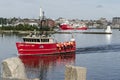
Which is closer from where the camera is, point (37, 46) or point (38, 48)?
point (37, 46)

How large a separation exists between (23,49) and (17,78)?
53.5 metres

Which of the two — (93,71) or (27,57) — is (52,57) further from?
(93,71)

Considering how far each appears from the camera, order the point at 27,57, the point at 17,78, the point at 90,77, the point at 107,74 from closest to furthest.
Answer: the point at 17,78 → the point at 90,77 → the point at 107,74 → the point at 27,57

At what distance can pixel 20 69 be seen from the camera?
5652 millimetres

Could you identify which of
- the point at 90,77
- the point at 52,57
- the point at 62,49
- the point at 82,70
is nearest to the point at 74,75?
the point at 82,70

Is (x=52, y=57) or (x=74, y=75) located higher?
(x=74, y=75)

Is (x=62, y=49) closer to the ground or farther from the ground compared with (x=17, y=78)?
closer to the ground

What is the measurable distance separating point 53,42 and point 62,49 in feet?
11.2

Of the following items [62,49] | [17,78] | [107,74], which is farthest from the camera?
[62,49]

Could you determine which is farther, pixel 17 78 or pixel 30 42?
pixel 30 42

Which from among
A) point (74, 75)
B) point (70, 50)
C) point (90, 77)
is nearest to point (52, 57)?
point (70, 50)

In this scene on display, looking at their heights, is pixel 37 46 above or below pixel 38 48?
above

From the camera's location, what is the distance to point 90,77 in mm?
33750

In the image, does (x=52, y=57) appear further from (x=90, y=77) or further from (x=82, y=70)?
(x=82, y=70)
